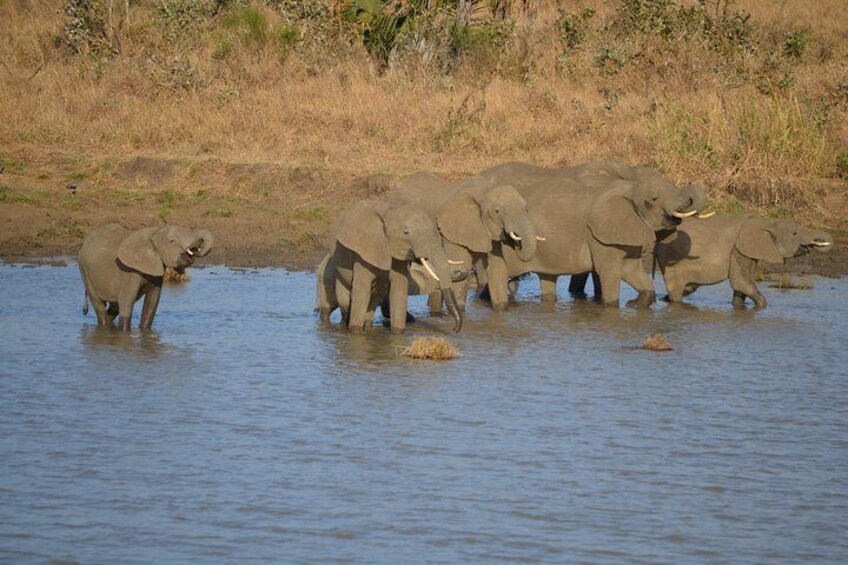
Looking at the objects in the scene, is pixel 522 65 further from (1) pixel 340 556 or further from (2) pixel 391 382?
Answer: (1) pixel 340 556

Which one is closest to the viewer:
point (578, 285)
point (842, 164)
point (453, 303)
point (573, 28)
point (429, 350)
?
point (429, 350)

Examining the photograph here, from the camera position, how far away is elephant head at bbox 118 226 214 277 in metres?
12.1

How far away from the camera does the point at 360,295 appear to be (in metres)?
12.8

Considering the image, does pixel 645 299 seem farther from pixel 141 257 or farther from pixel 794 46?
pixel 794 46

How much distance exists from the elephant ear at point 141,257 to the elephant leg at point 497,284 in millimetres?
3537

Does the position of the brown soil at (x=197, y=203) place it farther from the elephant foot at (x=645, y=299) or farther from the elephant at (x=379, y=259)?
the elephant at (x=379, y=259)

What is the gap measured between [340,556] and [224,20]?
2041 centimetres

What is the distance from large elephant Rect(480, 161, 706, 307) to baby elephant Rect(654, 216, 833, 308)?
0.40 m

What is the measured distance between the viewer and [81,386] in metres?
10.9

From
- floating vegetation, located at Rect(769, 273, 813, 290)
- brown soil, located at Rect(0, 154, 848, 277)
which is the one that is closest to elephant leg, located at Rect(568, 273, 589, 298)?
floating vegetation, located at Rect(769, 273, 813, 290)

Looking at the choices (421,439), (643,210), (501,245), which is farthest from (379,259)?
(643,210)

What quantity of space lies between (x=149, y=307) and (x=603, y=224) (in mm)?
4333

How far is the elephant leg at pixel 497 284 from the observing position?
14.4 metres

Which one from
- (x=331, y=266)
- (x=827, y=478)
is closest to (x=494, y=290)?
(x=331, y=266)
